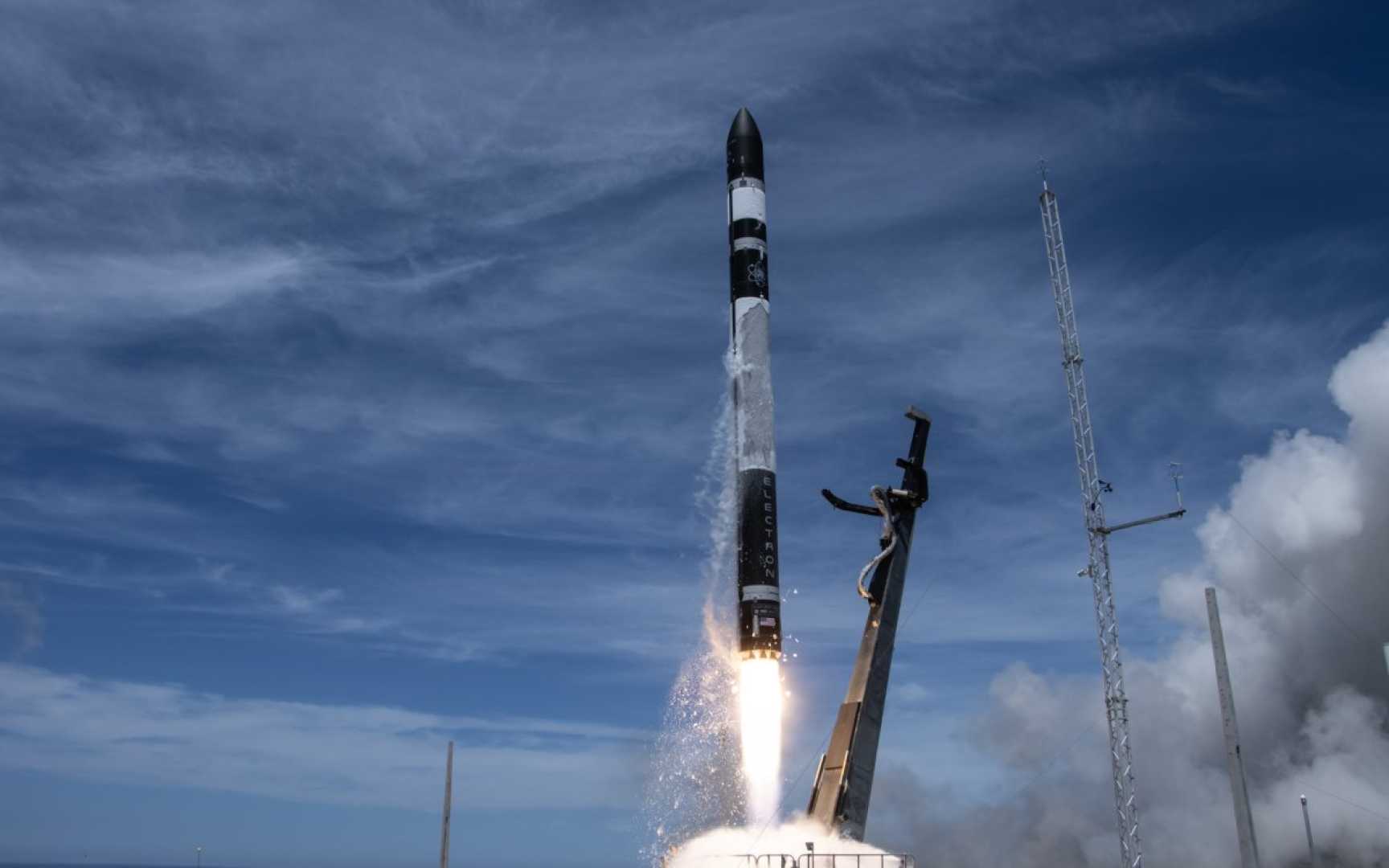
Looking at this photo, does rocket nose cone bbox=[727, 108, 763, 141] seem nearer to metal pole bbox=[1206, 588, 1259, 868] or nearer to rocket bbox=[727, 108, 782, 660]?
rocket bbox=[727, 108, 782, 660]

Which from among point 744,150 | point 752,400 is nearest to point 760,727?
point 752,400

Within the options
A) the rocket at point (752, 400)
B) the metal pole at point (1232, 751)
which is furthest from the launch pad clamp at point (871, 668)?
the metal pole at point (1232, 751)

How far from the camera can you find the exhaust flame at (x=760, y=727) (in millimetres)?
45750

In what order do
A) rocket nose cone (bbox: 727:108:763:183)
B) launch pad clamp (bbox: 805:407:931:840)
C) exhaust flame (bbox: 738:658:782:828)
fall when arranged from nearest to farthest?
1. launch pad clamp (bbox: 805:407:931:840)
2. exhaust flame (bbox: 738:658:782:828)
3. rocket nose cone (bbox: 727:108:763:183)

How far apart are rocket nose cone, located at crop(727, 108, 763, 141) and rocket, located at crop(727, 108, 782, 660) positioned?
0.05 meters

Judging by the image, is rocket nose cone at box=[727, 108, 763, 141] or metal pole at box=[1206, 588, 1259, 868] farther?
rocket nose cone at box=[727, 108, 763, 141]

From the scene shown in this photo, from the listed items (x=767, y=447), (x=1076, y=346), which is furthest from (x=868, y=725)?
(x=1076, y=346)

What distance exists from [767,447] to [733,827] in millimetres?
15288

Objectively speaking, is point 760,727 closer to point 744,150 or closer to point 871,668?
point 871,668

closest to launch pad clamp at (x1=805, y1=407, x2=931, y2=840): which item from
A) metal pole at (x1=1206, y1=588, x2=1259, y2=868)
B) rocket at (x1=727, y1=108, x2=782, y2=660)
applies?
rocket at (x1=727, y1=108, x2=782, y2=660)

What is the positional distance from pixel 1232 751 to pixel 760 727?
18369 millimetres

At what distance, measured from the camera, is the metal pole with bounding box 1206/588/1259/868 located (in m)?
32.2

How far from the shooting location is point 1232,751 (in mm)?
32531

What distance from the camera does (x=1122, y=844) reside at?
65.3 m
